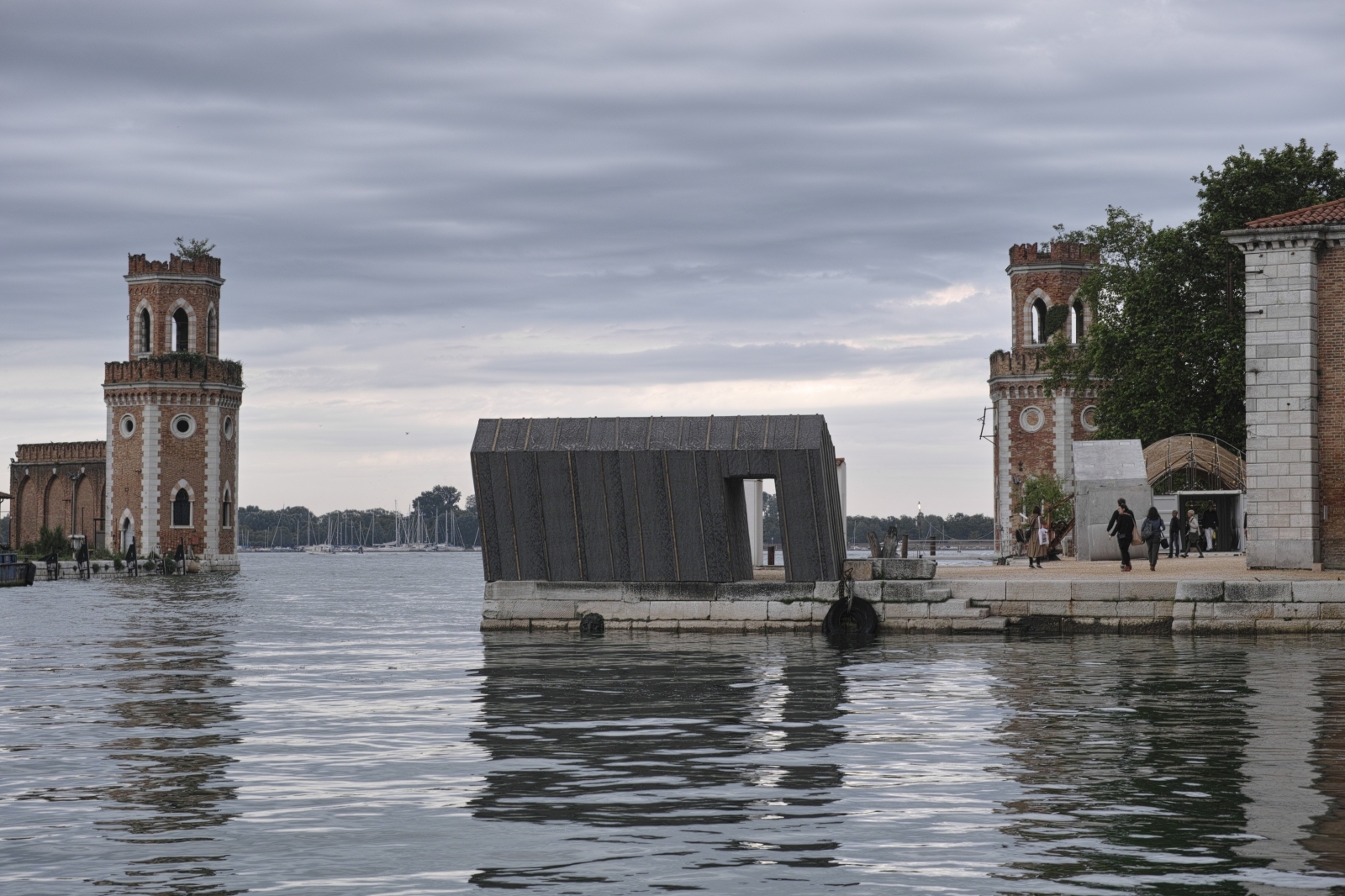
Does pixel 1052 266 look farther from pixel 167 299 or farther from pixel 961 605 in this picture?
pixel 961 605

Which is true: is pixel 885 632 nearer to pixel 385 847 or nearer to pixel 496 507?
pixel 496 507

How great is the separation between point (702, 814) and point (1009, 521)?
65.4 m

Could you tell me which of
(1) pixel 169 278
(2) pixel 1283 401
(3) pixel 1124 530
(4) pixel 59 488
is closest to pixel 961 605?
(3) pixel 1124 530

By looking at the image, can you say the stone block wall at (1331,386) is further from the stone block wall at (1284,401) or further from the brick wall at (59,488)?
the brick wall at (59,488)

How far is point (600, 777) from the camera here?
1220 centimetres

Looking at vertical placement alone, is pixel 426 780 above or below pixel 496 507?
below

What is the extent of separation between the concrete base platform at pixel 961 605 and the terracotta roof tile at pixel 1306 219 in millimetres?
7383

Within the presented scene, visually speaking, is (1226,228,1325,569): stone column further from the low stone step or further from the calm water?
the calm water

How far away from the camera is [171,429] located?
78125 millimetres

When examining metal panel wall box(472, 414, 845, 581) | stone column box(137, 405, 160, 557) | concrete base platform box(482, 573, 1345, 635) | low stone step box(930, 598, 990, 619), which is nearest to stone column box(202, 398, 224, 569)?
stone column box(137, 405, 160, 557)

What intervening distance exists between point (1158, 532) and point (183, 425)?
191 ft

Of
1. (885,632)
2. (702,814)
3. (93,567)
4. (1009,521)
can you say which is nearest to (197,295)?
(93,567)

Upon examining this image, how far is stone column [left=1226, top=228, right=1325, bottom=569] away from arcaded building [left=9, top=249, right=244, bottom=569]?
58.5 m

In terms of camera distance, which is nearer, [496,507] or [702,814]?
[702,814]
